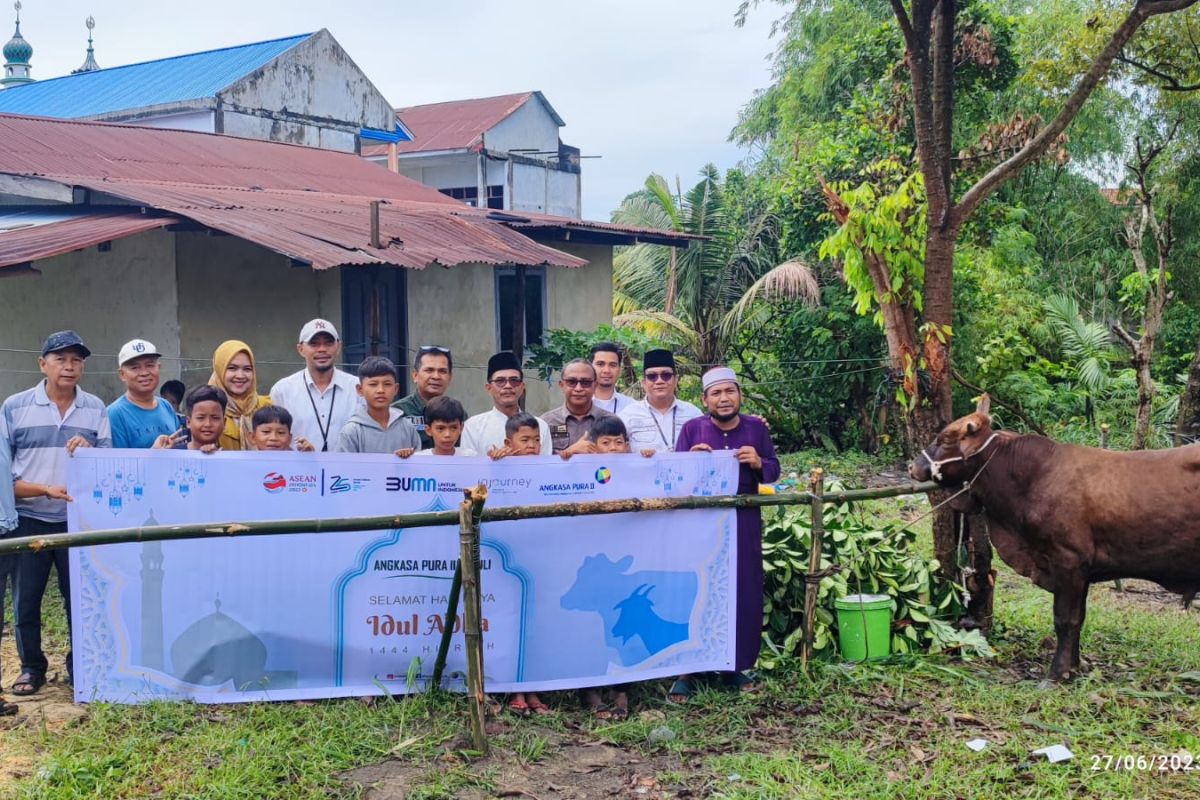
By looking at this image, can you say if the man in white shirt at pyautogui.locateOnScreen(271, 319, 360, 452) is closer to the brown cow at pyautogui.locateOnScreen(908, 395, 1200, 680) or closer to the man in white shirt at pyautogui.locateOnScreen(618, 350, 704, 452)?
the man in white shirt at pyautogui.locateOnScreen(618, 350, 704, 452)

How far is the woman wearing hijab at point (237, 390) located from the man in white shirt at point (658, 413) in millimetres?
1942

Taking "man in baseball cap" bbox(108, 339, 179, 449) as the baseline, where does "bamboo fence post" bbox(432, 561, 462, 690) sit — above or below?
below

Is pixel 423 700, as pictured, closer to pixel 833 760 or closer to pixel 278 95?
pixel 833 760

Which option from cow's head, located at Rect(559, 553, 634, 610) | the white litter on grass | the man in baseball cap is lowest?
the white litter on grass

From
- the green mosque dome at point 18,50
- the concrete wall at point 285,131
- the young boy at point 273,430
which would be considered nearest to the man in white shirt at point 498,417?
the young boy at point 273,430

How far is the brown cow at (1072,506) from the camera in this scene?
550cm

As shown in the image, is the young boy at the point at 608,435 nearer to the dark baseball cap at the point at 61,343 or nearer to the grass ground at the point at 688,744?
the grass ground at the point at 688,744

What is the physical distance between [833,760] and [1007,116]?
621 inches

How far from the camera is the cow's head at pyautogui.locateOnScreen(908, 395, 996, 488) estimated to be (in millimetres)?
5809

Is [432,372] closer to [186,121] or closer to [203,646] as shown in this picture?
[203,646]

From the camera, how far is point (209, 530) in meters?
4.52

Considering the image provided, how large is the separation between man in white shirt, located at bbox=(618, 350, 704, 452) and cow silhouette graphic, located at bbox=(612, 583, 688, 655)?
100cm

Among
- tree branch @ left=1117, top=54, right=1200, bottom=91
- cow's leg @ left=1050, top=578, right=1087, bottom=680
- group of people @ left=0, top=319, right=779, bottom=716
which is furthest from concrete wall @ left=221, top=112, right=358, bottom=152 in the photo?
cow's leg @ left=1050, top=578, right=1087, bottom=680

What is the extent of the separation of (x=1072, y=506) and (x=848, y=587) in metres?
1.22
